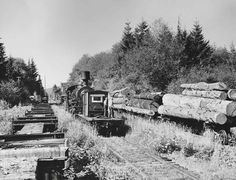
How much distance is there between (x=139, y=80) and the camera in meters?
31.6

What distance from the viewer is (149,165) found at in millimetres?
7547

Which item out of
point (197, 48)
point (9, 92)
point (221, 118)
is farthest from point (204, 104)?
point (197, 48)

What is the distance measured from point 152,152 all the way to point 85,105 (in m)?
7.50

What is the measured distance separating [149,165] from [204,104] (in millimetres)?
4386

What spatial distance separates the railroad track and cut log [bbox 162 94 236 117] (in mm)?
2949

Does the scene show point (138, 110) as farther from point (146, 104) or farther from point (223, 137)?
point (223, 137)

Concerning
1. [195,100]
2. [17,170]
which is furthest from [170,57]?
[17,170]

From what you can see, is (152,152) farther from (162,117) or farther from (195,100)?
(162,117)

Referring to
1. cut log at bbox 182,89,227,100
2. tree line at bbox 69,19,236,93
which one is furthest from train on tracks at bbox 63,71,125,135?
tree line at bbox 69,19,236,93

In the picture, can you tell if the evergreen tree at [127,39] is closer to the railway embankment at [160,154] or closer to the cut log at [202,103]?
the cut log at [202,103]

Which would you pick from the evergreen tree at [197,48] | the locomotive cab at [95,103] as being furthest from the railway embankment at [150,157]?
the evergreen tree at [197,48]

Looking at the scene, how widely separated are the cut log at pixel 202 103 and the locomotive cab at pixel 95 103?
12.0ft

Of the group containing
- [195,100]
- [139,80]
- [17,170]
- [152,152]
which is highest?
[139,80]

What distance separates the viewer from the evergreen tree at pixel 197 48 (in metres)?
40.0
